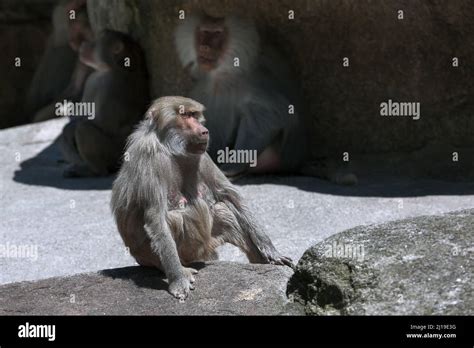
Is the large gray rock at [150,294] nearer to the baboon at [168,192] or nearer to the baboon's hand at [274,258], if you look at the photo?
the baboon at [168,192]

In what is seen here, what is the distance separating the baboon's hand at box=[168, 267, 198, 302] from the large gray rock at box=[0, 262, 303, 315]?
3 centimetres

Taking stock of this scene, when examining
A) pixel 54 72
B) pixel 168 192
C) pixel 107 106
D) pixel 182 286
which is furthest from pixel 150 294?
pixel 54 72

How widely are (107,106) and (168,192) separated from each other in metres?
5.30

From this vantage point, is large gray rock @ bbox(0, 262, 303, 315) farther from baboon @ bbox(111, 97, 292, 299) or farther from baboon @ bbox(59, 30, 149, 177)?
baboon @ bbox(59, 30, 149, 177)

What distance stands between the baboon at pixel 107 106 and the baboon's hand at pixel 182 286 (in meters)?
5.50

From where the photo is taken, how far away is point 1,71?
16.3 m

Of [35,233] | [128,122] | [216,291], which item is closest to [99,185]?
[128,122]

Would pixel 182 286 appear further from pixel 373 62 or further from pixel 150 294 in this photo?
pixel 373 62

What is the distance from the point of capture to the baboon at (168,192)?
6.21 meters

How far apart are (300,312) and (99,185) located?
5634mm

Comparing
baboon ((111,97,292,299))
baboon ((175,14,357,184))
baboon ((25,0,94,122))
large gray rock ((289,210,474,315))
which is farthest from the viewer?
baboon ((25,0,94,122))

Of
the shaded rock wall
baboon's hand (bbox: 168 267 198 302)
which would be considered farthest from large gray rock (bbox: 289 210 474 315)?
the shaded rock wall

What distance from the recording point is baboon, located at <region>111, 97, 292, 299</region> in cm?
621

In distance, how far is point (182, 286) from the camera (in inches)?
230
